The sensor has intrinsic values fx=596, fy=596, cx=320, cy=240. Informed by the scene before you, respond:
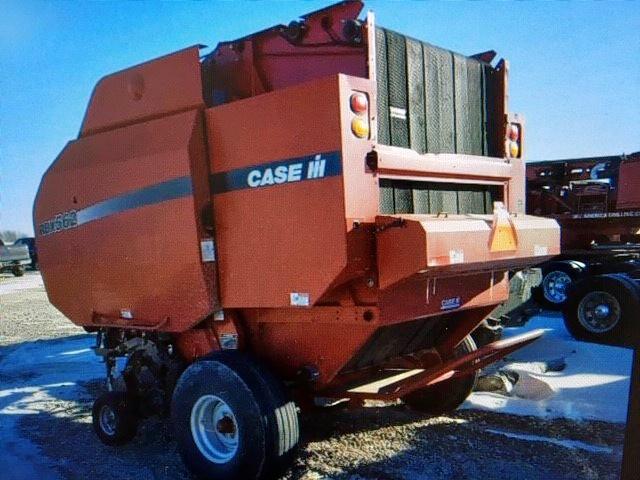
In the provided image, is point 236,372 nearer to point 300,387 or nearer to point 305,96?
point 300,387

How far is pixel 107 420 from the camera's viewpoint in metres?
4.74

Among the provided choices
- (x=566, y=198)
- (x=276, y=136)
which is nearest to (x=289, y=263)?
(x=276, y=136)

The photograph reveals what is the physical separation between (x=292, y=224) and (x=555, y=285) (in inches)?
330

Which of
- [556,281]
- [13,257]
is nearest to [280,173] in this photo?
[556,281]

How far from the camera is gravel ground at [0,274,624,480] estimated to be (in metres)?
3.92

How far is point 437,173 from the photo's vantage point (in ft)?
12.6

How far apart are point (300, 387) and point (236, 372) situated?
51 centimetres

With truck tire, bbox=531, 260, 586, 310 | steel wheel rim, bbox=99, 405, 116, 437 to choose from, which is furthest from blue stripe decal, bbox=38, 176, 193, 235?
truck tire, bbox=531, 260, 586, 310

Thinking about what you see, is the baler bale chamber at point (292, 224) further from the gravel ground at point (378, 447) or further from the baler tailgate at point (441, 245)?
the gravel ground at point (378, 447)

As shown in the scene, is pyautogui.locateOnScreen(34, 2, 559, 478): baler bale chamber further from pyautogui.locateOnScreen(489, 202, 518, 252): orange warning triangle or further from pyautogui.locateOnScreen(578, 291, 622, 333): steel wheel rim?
pyautogui.locateOnScreen(578, 291, 622, 333): steel wheel rim

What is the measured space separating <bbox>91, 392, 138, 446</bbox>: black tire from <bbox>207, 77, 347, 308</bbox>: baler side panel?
4.85ft

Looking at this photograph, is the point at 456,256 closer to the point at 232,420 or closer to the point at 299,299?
the point at 299,299

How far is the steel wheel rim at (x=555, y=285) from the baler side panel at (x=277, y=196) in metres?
8.14

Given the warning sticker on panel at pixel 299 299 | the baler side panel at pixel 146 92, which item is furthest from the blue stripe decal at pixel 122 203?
the warning sticker on panel at pixel 299 299
